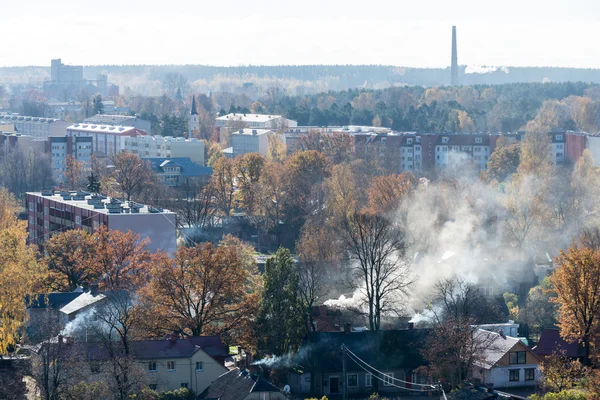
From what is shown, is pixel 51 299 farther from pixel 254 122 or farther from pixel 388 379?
pixel 254 122

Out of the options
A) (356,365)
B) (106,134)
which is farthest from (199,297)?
(106,134)

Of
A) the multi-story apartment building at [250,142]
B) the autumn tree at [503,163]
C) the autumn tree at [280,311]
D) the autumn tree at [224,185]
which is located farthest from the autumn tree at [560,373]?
the multi-story apartment building at [250,142]

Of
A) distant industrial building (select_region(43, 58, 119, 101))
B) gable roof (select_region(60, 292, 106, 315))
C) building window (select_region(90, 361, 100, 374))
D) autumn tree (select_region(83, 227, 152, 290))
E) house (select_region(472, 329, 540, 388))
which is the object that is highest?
distant industrial building (select_region(43, 58, 119, 101))

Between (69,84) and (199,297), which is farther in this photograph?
(69,84)

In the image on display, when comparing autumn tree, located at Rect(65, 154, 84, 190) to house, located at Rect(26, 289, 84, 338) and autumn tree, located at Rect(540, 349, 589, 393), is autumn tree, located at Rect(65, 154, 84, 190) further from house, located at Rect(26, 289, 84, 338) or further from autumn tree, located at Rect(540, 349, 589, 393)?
autumn tree, located at Rect(540, 349, 589, 393)

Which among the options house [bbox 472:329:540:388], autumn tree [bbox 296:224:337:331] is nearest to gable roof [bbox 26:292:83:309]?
autumn tree [bbox 296:224:337:331]

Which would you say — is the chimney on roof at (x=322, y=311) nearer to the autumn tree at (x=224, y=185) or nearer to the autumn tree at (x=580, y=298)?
the autumn tree at (x=580, y=298)
